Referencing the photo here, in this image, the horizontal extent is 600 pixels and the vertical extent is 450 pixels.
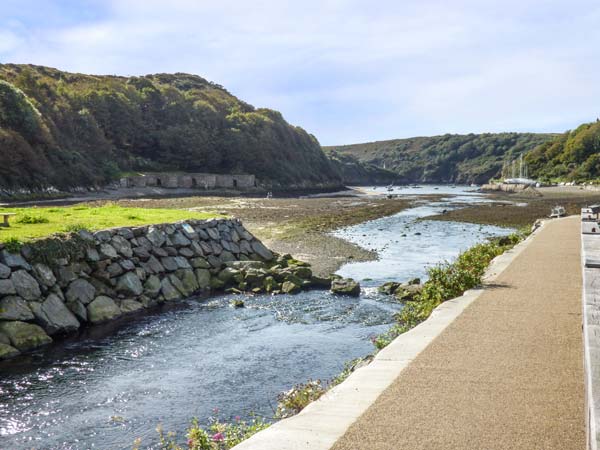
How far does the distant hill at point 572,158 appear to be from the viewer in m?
117

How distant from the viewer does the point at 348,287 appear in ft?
58.5

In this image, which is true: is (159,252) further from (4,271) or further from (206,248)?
(4,271)

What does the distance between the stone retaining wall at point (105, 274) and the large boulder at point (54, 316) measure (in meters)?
0.02

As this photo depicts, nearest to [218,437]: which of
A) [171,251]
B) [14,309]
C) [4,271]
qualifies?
[14,309]

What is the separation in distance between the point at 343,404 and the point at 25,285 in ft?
33.3

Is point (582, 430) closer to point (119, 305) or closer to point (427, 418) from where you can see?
point (427, 418)

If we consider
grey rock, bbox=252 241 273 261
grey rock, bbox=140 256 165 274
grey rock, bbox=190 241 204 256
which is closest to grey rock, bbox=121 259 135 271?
grey rock, bbox=140 256 165 274

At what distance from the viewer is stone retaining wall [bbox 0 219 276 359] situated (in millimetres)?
12562

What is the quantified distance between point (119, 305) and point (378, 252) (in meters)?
15.6

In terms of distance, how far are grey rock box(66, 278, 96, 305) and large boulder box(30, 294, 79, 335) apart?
0.53 meters

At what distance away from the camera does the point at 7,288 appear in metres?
12.5

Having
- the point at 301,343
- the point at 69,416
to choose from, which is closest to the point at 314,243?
the point at 301,343

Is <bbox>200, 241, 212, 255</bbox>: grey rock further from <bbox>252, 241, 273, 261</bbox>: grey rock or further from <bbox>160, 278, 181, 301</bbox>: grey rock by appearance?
<bbox>160, 278, 181, 301</bbox>: grey rock

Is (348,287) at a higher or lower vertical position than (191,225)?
lower
